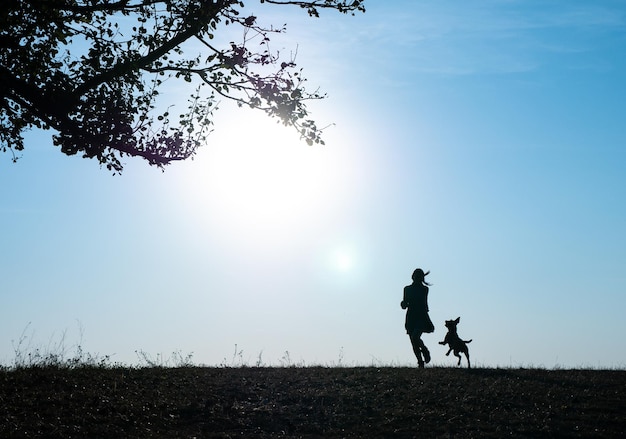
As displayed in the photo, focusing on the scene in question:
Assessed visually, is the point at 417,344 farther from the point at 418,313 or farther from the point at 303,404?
the point at 303,404

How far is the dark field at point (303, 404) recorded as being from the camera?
15445mm

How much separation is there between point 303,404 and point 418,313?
7170 mm

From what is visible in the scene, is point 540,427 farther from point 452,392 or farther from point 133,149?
point 133,149

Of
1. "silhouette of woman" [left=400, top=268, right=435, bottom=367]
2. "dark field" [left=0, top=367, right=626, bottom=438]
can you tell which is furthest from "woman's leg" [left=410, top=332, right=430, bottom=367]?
"dark field" [left=0, top=367, right=626, bottom=438]

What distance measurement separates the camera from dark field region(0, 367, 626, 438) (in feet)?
50.7

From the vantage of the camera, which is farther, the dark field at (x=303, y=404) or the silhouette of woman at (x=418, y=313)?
the silhouette of woman at (x=418, y=313)

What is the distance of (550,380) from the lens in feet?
65.5

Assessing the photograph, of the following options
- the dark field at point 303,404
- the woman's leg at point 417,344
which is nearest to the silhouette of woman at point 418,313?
the woman's leg at point 417,344

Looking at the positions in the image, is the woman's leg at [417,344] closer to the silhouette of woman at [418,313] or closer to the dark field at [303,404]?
the silhouette of woman at [418,313]

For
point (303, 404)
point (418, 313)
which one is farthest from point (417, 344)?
point (303, 404)

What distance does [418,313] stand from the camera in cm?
2350

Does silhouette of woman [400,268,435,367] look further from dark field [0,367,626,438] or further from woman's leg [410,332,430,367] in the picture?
dark field [0,367,626,438]

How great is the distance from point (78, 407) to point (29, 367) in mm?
3971

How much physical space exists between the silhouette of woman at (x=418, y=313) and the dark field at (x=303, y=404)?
276cm
